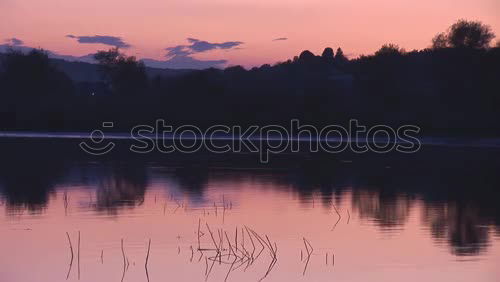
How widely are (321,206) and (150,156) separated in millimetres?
28379

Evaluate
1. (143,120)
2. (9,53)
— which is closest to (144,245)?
(143,120)

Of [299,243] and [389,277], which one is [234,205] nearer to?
[299,243]

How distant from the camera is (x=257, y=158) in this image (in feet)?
168

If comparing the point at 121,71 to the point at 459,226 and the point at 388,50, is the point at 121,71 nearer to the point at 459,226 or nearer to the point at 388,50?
the point at 388,50

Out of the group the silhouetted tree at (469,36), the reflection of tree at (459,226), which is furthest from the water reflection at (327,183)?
the silhouetted tree at (469,36)

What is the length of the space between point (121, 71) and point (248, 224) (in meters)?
138

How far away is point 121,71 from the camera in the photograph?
6186 inches

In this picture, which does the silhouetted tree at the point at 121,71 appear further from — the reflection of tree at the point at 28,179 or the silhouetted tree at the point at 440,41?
the reflection of tree at the point at 28,179

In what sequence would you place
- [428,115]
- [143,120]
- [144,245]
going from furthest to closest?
[143,120] < [428,115] < [144,245]

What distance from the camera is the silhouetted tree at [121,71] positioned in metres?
154

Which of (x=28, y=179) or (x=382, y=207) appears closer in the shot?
(x=382, y=207)

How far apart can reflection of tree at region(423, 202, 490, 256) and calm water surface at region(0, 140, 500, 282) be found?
41mm

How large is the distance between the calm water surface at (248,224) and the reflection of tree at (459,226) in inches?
1.6

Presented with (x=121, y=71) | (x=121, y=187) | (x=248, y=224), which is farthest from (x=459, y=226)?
(x=121, y=71)
